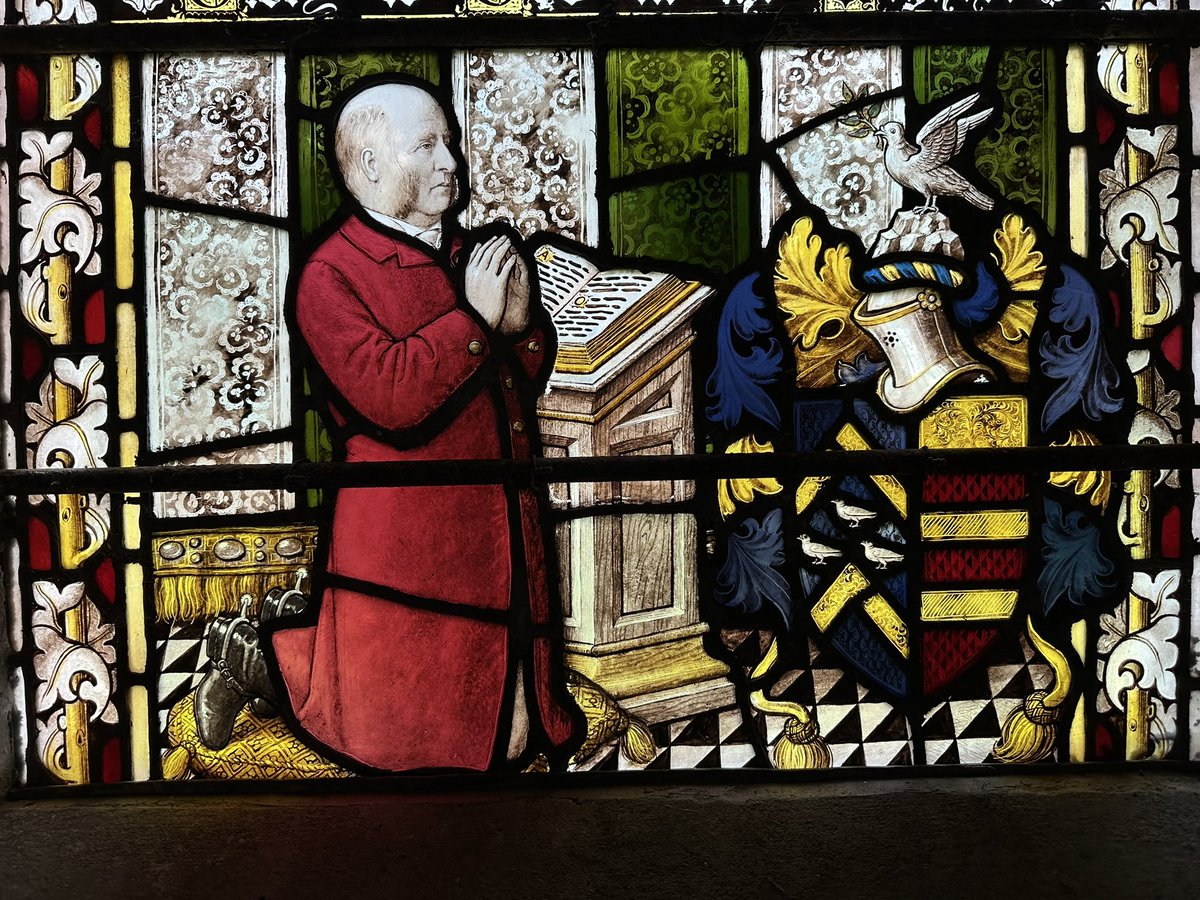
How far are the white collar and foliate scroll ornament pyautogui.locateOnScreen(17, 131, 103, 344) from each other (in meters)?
0.69

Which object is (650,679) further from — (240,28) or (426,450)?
(240,28)

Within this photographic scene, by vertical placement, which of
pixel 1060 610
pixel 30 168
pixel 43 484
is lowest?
pixel 1060 610

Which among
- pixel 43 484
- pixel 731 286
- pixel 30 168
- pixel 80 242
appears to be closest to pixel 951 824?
pixel 731 286

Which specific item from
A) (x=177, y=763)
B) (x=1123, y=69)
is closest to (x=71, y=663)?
(x=177, y=763)

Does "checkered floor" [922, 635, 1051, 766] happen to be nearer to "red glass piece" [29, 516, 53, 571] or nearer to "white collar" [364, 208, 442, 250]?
"white collar" [364, 208, 442, 250]

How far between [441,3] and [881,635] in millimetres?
1917

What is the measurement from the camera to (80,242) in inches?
91.1

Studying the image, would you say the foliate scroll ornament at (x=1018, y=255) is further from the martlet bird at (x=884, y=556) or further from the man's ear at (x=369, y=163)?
the man's ear at (x=369, y=163)

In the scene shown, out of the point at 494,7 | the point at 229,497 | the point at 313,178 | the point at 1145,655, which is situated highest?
the point at 494,7

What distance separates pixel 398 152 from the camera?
2.31m

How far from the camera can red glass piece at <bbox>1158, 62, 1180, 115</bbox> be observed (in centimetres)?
235

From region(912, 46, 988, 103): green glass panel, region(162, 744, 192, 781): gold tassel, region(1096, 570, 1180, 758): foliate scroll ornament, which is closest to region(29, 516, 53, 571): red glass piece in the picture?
region(162, 744, 192, 781): gold tassel

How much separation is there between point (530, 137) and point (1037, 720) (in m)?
1.95

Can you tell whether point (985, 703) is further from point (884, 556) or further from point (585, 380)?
point (585, 380)
